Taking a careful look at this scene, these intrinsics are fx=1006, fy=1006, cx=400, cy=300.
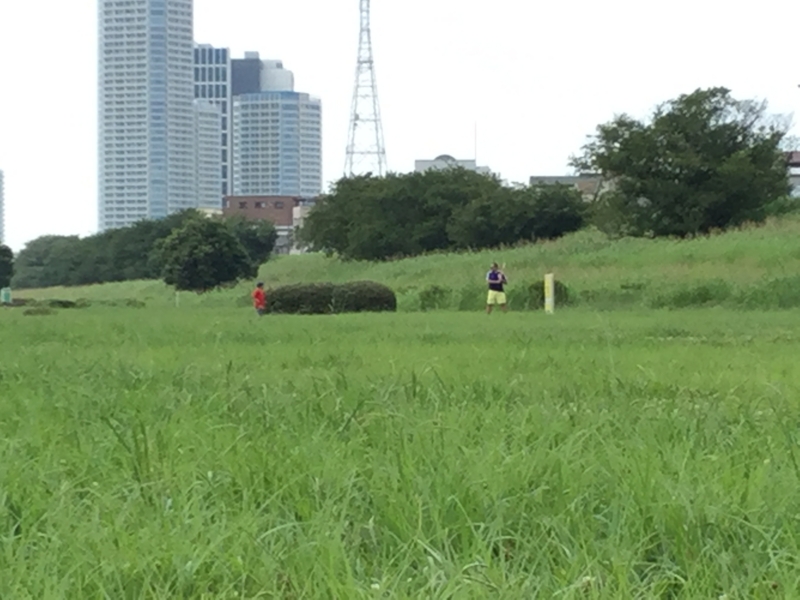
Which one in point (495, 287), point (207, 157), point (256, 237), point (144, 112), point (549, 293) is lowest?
point (549, 293)

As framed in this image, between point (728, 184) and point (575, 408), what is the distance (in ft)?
101

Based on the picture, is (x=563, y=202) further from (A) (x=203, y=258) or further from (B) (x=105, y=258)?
(B) (x=105, y=258)

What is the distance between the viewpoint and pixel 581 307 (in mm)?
22594

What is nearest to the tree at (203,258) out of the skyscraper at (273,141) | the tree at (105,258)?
the tree at (105,258)

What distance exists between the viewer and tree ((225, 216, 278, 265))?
6856 cm

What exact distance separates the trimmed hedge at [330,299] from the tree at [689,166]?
1293 centimetres

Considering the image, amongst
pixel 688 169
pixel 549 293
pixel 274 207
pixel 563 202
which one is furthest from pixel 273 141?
pixel 549 293

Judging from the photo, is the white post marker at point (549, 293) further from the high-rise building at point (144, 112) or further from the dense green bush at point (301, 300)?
the high-rise building at point (144, 112)

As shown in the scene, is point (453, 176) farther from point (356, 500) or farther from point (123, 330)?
point (356, 500)

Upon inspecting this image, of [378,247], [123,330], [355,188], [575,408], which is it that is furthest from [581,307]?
[355,188]

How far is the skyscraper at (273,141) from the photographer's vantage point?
153m

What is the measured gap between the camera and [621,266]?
92.4 ft

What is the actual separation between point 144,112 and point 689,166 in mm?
114444

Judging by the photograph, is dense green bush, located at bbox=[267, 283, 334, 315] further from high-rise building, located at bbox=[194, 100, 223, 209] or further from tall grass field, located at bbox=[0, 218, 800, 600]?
high-rise building, located at bbox=[194, 100, 223, 209]
